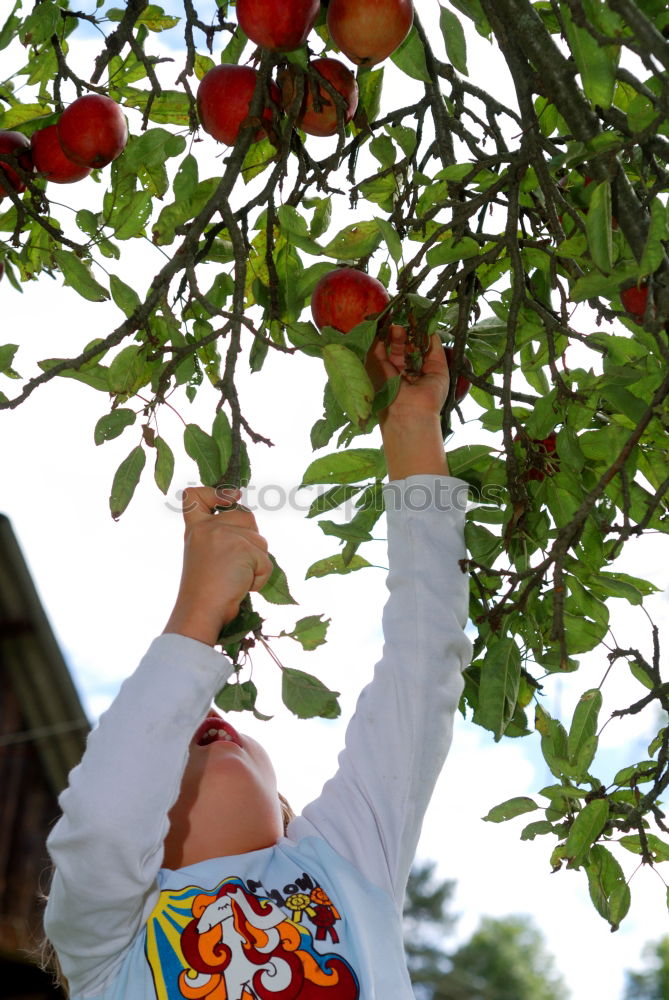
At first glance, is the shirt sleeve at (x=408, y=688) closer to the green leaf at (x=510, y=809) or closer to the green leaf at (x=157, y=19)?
the green leaf at (x=510, y=809)

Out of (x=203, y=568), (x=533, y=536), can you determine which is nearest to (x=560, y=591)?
(x=533, y=536)

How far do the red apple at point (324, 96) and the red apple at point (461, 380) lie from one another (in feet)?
1.09

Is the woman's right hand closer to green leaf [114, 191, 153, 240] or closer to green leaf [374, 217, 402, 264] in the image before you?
green leaf [374, 217, 402, 264]

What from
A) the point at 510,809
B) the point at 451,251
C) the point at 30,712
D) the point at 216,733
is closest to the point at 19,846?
the point at 30,712

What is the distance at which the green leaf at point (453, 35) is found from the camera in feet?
4.17

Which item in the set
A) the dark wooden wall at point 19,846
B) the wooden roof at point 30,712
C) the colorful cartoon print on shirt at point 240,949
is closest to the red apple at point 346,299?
the colorful cartoon print on shirt at point 240,949

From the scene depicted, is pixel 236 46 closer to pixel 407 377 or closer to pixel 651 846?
pixel 407 377

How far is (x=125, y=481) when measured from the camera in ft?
4.33

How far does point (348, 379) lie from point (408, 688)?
42 cm

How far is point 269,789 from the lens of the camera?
4.75 ft

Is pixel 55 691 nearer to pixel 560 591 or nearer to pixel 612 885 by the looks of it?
pixel 612 885

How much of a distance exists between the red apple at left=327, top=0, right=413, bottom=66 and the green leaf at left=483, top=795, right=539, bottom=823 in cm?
102

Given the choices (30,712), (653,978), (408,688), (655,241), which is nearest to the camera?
(655,241)

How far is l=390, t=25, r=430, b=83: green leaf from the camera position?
133cm
